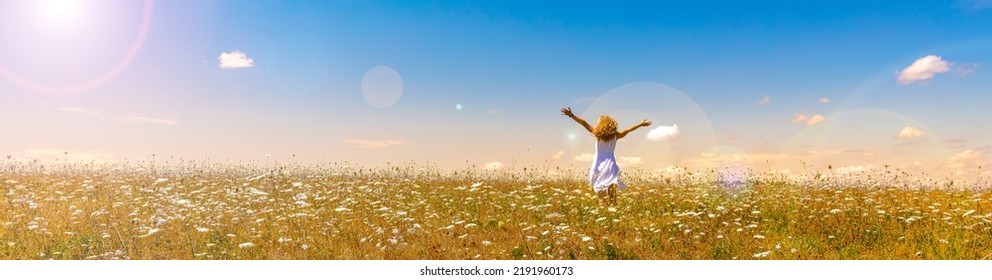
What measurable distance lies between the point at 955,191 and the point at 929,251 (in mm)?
7303

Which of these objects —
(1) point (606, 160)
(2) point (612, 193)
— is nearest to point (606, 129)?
(1) point (606, 160)

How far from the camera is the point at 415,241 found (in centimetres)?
877

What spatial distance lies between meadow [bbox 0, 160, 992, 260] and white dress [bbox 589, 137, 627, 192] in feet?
1.43

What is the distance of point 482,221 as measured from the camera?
34.2 ft

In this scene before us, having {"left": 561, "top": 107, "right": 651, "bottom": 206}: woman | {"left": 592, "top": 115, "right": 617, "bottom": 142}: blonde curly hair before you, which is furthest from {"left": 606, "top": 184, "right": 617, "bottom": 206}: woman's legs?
{"left": 592, "top": 115, "right": 617, "bottom": 142}: blonde curly hair

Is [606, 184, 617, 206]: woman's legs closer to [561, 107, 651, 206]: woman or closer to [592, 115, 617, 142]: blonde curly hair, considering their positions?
[561, 107, 651, 206]: woman

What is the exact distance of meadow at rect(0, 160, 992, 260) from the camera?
838 centimetres

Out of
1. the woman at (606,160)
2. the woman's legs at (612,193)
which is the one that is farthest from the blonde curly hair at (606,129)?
the woman's legs at (612,193)

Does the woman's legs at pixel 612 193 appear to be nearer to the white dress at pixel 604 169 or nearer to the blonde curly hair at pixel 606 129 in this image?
the white dress at pixel 604 169

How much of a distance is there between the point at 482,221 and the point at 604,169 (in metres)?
2.96

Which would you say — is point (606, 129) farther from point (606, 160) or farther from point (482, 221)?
point (482, 221)

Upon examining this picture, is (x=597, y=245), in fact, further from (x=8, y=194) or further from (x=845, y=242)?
(x=8, y=194)

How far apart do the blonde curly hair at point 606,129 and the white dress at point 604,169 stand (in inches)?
3.0
